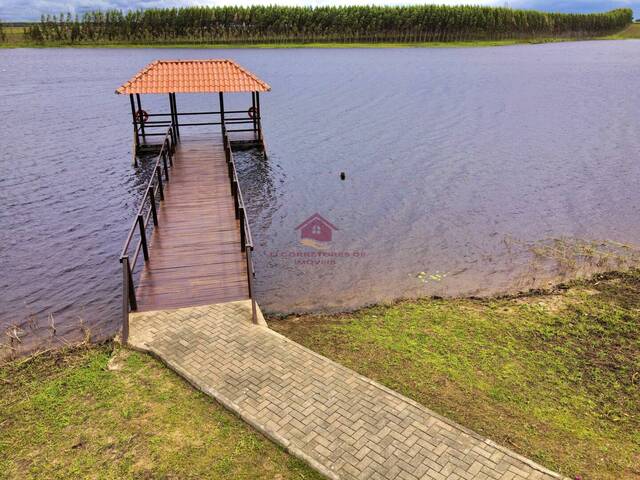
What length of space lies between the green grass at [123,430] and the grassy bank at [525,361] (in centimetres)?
265

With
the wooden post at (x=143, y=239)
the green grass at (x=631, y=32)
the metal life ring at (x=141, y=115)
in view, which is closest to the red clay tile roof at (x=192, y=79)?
the metal life ring at (x=141, y=115)

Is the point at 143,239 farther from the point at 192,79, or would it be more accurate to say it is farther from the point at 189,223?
the point at 192,79

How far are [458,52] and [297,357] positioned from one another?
258ft

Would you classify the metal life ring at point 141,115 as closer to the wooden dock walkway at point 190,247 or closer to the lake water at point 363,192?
the lake water at point 363,192

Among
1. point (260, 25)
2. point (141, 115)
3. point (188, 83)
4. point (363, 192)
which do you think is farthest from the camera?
point (260, 25)

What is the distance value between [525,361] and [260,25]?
88300 mm

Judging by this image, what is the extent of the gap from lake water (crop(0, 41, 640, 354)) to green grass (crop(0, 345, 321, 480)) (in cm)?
274

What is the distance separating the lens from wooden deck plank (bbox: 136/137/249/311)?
10062 millimetres

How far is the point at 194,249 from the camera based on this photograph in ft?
39.0

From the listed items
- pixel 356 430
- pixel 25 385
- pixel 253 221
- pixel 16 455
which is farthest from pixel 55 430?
pixel 253 221

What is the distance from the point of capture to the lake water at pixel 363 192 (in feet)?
40.8

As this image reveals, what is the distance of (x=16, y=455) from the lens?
20.0 feet

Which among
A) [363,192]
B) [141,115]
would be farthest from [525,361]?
[141,115]

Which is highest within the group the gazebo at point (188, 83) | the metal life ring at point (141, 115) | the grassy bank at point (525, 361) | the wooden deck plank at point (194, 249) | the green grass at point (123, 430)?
the gazebo at point (188, 83)
